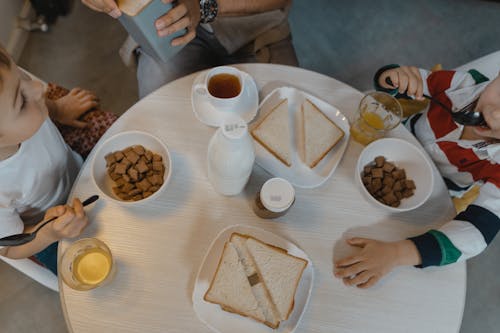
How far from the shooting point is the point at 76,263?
2.67ft

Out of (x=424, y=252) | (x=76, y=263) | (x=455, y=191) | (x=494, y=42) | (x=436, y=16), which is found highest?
(x=76, y=263)

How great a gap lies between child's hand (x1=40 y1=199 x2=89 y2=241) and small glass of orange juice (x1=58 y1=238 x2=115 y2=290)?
3 centimetres

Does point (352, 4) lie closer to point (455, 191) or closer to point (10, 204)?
point (455, 191)

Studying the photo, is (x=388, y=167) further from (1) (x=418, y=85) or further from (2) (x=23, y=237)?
(2) (x=23, y=237)

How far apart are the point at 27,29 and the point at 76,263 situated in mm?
1529

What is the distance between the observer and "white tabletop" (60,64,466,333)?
0.79m

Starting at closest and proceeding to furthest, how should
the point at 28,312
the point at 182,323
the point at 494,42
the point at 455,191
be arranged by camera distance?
the point at 182,323, the point at 455,191, the point at 28,312, the point at 494,42

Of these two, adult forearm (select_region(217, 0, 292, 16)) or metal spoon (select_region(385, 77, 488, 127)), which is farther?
adult forearm (select_region(217, 0, 292, 16))

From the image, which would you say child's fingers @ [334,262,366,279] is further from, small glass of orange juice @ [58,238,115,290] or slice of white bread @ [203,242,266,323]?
small glass of orange juice @ [58,238,115,290]

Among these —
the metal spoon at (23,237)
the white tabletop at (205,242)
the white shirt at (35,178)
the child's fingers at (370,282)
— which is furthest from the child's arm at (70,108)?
the child's fingers at (370,282)

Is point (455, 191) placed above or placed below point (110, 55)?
below

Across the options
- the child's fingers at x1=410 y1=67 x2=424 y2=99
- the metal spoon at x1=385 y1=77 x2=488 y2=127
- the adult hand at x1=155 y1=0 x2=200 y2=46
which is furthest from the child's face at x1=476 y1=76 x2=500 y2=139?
the adult hand at x1=155 y1=0 x2=200 y2=46

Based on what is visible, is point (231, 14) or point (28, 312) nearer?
point (231, 14)

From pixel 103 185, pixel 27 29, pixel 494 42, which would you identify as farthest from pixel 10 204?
pixel 494 42
